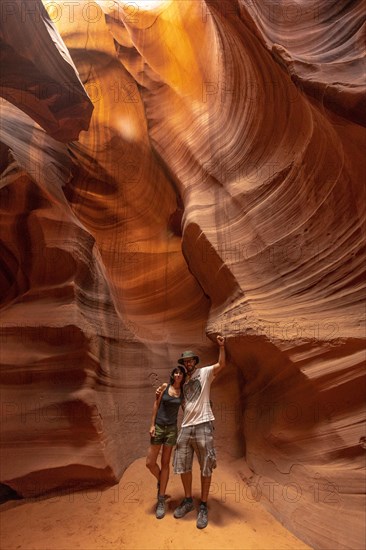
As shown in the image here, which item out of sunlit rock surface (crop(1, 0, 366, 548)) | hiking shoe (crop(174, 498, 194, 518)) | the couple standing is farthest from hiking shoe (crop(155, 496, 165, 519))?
sunlit rock surface (crop(1, 0, 366, 548))

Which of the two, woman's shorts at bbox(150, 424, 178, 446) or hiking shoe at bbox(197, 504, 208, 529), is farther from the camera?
woman's shorts at bbox(150, 424, 178, 446)

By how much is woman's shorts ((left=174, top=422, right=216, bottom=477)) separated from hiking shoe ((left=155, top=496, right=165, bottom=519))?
0.52m

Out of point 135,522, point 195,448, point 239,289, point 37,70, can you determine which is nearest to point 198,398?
point 195,448

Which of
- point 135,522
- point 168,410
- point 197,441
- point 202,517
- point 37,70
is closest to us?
point 202,517

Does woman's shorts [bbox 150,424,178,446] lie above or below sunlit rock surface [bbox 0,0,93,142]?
below

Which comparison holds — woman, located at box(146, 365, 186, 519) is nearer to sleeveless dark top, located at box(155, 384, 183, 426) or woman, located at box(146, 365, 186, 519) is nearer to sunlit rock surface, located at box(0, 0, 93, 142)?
sleeveless dark top, located at box(155, 384, 183, 426)

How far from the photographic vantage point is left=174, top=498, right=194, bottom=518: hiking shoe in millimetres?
4863

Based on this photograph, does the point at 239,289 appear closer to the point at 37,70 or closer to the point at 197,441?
the point at 197,441

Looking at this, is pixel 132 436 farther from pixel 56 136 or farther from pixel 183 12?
pixel 183 12

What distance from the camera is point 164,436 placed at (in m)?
4.99

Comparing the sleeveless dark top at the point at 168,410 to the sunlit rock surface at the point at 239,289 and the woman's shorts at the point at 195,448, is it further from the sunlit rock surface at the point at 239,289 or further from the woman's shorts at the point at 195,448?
the sunlit rock surface at the point at 239,289

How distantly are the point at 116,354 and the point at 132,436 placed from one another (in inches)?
51.8

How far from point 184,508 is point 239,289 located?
116 inches

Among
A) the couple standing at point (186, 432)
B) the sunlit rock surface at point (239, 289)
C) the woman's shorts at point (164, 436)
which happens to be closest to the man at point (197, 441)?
the couple standing at point (186, 432)
